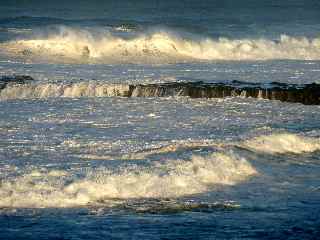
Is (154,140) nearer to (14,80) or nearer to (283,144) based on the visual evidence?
(283,144)

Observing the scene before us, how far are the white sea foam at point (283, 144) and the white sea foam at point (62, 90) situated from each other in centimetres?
824

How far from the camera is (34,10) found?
6725cm

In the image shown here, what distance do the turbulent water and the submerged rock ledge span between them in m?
0.05

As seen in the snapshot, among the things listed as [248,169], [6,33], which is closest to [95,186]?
[248,169]

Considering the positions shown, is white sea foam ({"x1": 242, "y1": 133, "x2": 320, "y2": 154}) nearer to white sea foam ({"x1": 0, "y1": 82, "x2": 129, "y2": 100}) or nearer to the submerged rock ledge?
the submerged rock ledge

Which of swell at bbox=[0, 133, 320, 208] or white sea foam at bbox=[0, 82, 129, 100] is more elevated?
white sea foam at bbox=[0, 82, 129, 100]

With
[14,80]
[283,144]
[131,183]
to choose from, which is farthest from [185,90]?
[131,183]

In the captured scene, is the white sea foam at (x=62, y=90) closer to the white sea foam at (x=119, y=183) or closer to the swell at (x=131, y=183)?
the swell at (x=131, y=183)

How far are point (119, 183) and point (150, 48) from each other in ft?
88.1

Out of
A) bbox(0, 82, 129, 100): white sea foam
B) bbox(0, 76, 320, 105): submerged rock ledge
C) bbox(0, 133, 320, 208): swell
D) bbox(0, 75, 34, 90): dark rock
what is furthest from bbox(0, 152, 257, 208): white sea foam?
bbox(0, 75, 34, 90): dark rock

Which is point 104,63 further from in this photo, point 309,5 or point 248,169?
point 309,5

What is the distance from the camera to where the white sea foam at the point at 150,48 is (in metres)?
37.7

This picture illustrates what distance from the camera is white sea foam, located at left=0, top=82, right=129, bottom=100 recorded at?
26016 mm

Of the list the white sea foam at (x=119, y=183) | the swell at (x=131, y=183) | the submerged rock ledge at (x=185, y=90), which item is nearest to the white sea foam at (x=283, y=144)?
the swell at (x=131, y=183)
